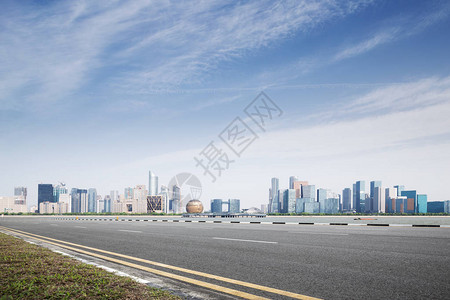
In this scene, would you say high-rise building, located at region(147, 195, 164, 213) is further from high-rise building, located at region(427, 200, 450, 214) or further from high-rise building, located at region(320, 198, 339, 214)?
high-rise building, located at region(427, 200, 450, 214)

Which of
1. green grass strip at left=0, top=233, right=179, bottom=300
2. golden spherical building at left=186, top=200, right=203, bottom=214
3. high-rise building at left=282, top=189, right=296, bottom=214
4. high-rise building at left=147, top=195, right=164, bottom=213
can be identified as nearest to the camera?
green grass strip at left=0, top=233, right=179, bottom=300

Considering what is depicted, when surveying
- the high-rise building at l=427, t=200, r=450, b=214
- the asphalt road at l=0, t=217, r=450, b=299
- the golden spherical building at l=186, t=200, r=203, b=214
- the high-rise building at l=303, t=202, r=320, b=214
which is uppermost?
the asphalt road at l=0, t=217, r=450, b=299

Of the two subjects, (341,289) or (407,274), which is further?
(407,274)

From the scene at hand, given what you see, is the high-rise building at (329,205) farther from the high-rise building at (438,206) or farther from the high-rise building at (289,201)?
the high-rise building at (438,206)

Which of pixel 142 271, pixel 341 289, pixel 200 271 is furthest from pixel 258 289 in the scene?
pixel 142 271

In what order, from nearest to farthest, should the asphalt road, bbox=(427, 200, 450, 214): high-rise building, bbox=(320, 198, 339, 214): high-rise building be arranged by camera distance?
the asphalt road < bbox=(427, 200, 450, 214): high-rise building < bbox=(320, 198, 339, 214): high-rise building

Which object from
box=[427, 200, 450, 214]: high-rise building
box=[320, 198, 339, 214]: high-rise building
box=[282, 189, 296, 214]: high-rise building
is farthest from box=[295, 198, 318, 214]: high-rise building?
box=[427, 200, 450, 214]: high-rise building

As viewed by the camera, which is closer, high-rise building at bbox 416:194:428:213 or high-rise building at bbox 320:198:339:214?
high-rise building at bbox 416:194:428:213

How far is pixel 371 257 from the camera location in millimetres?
7902

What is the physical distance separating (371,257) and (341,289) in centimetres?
317

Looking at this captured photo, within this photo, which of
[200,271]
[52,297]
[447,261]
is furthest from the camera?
[447,261]

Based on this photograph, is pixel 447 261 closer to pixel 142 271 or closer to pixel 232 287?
pixel 232 287

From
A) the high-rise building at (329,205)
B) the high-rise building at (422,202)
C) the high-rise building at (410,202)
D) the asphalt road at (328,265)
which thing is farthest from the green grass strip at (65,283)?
the high-rise building at (329,205)

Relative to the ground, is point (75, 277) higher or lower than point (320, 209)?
higher
